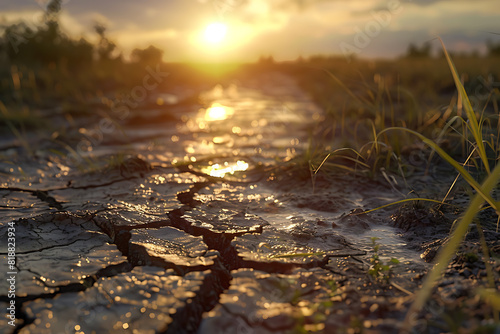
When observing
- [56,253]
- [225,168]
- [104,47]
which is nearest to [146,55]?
[104,47]

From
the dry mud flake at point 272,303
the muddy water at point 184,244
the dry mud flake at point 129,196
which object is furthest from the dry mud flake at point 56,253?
the dry mud flake at point 272,303

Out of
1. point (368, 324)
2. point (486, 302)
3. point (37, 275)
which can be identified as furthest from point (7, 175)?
point (486, 302)

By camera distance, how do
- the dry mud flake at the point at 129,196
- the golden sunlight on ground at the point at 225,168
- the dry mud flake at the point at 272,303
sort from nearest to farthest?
the dry mud flake at the point at 272,303 < the dry mud flake at the point at 129,196 < the golden sunlight on ground at the point at 225,168

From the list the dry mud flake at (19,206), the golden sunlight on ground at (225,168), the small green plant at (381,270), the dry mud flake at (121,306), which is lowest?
Result: the dry mud flake at (121,306)

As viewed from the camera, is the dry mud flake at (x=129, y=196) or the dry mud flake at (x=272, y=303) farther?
the dry mud flake at (x=129, y=196)

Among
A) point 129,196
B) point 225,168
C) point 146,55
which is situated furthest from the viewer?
point 146,55

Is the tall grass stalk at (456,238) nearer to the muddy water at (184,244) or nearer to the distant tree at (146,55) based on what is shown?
the muddy water at (184,244)

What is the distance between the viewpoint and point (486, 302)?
1.31 metres

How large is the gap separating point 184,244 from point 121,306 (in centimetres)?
55

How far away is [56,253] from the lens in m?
1.94

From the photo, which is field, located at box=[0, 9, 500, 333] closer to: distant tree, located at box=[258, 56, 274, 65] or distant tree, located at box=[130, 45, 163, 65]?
distant tree, located at box=[130, 45, 163, 65]

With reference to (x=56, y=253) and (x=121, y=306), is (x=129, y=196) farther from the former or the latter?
(x=121, y=306)

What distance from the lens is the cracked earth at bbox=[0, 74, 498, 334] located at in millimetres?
1420

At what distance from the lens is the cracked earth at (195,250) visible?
1.42 metres
